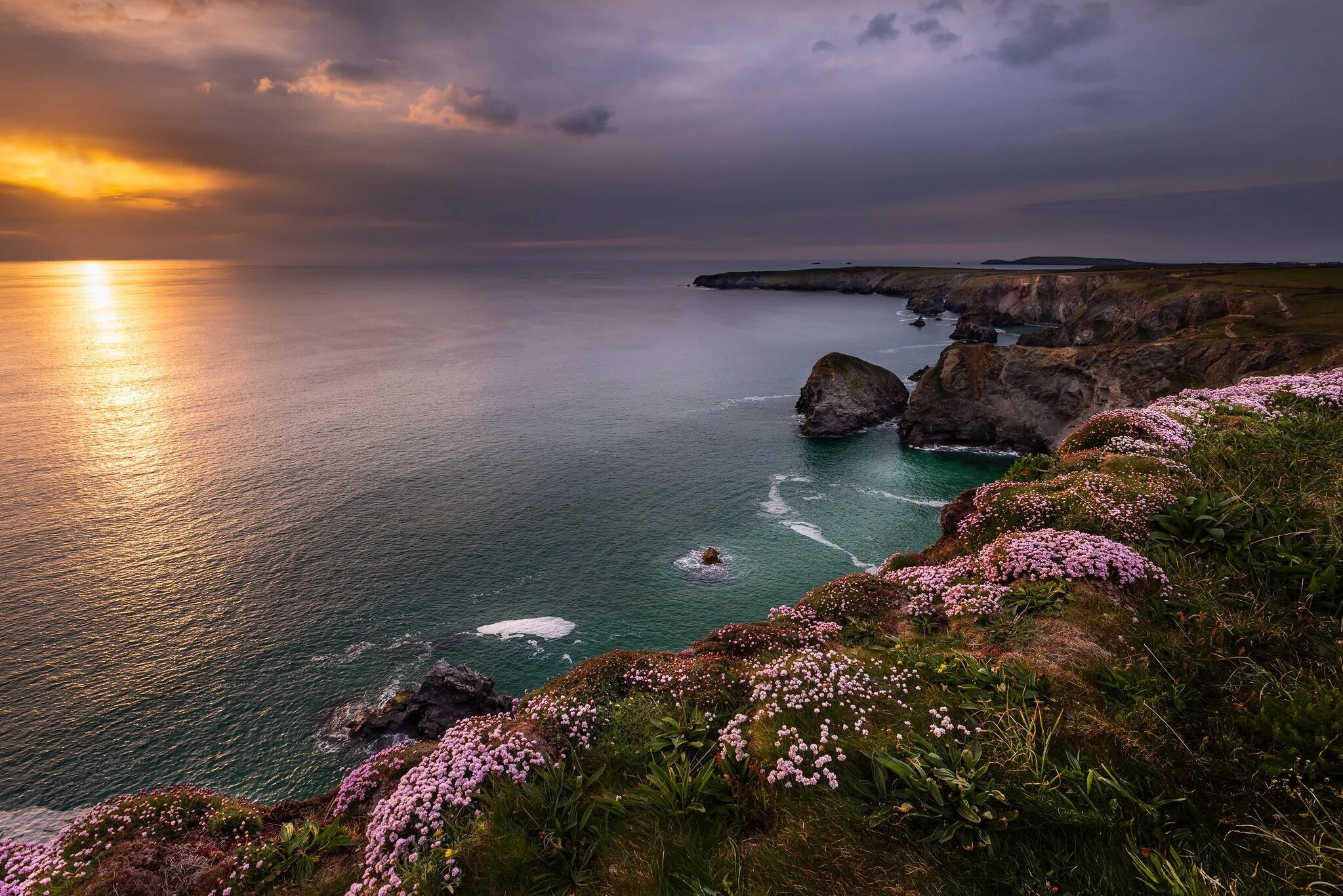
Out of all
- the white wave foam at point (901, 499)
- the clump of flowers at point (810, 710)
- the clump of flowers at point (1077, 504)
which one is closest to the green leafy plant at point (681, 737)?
the clump of flowers at point (810, 710)

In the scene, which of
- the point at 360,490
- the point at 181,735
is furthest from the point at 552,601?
the point at 360,490

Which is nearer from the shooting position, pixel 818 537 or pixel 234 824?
pixel 234 824

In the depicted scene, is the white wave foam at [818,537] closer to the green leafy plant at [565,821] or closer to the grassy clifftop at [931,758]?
the grassy clifftop at [931,758]

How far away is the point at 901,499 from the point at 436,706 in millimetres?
47772

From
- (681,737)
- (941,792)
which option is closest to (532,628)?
(681,737)

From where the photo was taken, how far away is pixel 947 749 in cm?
765

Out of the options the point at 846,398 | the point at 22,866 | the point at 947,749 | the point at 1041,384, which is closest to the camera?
the point at 947,749

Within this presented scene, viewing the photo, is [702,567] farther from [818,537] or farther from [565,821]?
[565,821]

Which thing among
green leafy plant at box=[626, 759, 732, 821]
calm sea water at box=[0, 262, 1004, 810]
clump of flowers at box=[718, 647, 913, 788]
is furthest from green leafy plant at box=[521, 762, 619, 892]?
calm sea water at box=[0, 262, 1004, 810]

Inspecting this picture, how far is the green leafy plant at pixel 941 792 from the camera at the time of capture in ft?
21.1

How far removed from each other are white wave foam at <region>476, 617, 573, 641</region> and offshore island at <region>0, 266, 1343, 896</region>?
2471cm

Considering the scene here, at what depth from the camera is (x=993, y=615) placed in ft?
39.2

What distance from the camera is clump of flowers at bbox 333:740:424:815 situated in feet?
34.3

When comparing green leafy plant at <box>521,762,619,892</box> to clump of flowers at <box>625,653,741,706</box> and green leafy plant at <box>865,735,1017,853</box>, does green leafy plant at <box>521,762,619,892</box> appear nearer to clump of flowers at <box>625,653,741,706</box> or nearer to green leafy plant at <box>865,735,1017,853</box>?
clump of flowers at <box>625,653,741,706</box>
